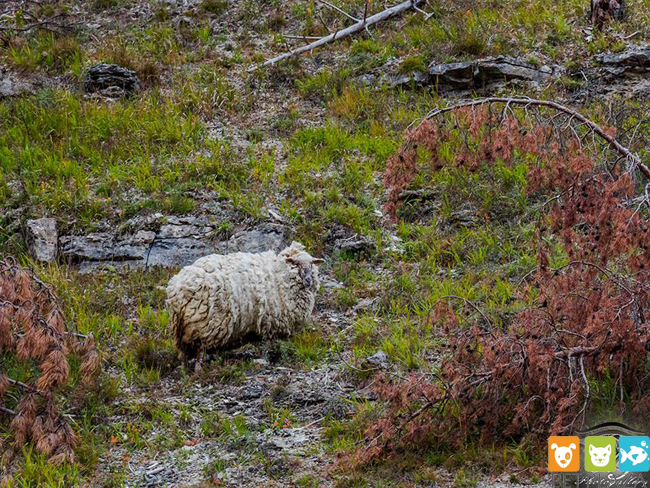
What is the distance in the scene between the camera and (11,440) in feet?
21.9

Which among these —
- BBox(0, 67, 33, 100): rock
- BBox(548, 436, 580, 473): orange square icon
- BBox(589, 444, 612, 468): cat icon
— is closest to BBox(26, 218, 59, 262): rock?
BBox(0, 67, 33, 100): rock

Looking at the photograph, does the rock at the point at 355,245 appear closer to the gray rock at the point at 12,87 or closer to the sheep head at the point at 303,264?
the sheep head at the point at 303,264

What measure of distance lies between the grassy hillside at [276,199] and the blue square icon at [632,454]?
24.9 inches

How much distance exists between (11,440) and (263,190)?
538cm

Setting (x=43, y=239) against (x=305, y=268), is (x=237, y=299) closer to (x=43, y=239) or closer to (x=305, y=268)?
(x=305, y=268)

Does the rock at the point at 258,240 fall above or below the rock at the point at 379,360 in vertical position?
above

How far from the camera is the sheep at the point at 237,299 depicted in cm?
771

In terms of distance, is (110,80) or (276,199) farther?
(110,80)

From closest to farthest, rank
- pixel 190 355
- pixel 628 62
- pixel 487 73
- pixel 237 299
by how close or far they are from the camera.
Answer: pixel 237 299
pixel 190 355
pixel 628 62
pixel 487 73

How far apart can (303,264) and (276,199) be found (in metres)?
2.71

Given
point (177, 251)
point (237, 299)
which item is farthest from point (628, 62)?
point (237, 299)

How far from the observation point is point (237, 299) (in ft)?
25.7

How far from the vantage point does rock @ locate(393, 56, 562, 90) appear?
12898 mm

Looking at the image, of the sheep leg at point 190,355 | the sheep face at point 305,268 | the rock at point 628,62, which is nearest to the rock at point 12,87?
the sheep face at point 305,268
